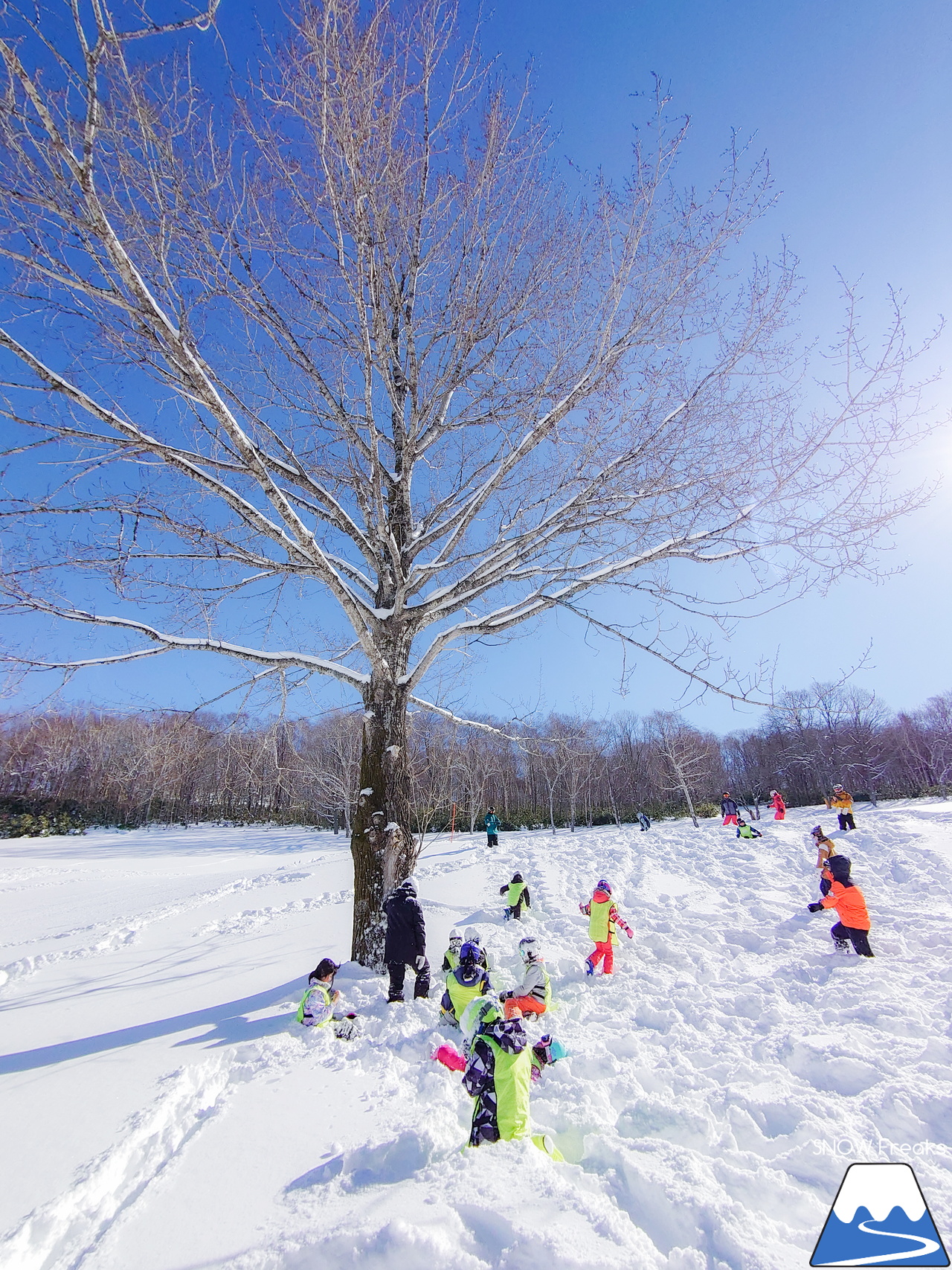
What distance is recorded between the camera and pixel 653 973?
18.4 feet

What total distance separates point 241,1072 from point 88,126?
570cm

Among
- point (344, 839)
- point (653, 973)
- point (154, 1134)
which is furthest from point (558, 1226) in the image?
point (344, 839)

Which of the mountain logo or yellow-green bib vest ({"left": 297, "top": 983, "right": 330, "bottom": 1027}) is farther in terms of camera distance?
yellow-green bib vest ({"left": 297, "top": 983, "right": 330, "bottom": 1027})

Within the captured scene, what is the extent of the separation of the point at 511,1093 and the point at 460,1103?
0.46m

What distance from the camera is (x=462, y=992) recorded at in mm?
4367

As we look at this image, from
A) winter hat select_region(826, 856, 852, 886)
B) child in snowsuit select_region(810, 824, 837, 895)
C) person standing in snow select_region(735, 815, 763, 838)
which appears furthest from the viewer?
person standing in snow select_region(735, 815, 763, 838)

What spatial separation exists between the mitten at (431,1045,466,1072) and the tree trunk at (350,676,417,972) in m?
1.86

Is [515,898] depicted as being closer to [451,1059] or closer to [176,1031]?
[451,1059]

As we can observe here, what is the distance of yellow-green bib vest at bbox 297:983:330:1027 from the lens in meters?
4.09

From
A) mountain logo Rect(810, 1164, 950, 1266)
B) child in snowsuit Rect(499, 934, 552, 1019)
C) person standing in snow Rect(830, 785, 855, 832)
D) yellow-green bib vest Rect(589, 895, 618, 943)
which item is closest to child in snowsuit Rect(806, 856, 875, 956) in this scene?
yellow-green bib vest Rect(589, 895, 618, 943)

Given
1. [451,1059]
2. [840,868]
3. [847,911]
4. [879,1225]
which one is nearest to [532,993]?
[451,1059]

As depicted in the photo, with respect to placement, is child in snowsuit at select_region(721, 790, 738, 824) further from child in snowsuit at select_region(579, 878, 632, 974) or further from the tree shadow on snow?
the tree shadow on snow

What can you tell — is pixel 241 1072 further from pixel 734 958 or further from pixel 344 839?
pixel 344 839

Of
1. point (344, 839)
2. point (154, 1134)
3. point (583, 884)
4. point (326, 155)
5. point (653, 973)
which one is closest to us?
point (154, 1134)
